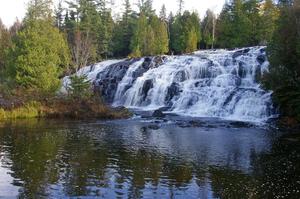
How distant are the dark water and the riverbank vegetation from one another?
25.0 feet

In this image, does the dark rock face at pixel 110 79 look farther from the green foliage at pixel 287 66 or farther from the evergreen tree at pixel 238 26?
the green foliage at pixel 287 66

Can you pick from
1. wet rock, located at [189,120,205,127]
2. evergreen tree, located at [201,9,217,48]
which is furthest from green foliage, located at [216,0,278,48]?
wet rock, located at [189,120,205,127]

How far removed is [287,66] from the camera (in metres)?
36.7

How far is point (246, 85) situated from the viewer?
153 feet

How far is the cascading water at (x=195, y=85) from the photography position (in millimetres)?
41500

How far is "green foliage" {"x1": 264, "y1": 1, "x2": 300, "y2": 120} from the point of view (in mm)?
35562

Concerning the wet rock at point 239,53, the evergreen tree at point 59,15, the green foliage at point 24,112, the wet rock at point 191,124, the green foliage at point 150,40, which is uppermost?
the evergreen tree at point 59,15

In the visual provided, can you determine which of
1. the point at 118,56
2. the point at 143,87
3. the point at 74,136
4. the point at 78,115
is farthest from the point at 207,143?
the point at 118,56

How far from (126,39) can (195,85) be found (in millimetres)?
42871

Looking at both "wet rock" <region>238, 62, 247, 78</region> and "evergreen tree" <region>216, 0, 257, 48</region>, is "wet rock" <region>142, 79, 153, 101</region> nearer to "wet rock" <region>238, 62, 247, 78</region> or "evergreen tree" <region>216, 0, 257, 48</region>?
"wet rock" <region>238, 62, 247, 78</region>

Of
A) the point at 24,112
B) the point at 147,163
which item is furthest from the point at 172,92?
the point at 147,163


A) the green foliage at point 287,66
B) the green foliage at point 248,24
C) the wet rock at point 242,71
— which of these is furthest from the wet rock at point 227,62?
the green foliage at point 248,24

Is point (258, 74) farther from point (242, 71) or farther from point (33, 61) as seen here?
point (33, 61)

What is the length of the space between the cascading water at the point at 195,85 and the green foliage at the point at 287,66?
2.78 metres
